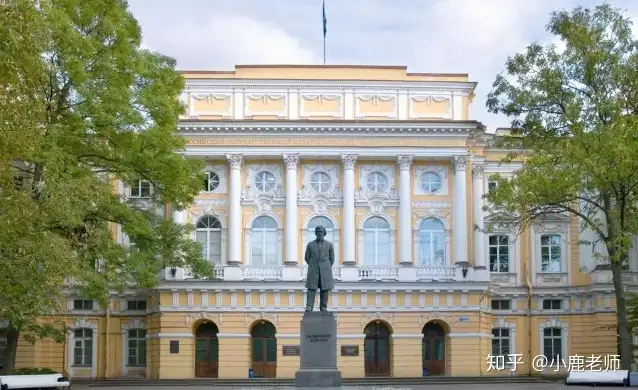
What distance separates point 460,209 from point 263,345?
11257 millimetres

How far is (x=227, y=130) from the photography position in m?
53.7

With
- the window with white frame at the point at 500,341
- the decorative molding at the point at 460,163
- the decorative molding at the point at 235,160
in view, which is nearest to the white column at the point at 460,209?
the decorative molding at the point at 460,163

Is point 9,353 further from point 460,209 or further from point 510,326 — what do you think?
point 510,326

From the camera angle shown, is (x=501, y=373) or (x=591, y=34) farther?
(x=501, y=373)

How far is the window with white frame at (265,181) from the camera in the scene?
55062 millimetres

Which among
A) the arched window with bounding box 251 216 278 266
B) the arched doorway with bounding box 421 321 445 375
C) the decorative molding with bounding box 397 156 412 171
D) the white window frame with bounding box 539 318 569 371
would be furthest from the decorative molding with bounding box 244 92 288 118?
the white window frame with bounding box 539 318 569 371

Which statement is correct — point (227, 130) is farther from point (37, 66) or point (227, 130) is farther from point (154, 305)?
point (37, 66)

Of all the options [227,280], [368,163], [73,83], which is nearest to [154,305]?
[227,280]

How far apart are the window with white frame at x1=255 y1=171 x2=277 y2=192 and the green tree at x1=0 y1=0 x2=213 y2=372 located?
14.1 meters

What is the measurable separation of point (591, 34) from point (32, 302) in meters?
21.3

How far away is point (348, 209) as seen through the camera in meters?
54.5

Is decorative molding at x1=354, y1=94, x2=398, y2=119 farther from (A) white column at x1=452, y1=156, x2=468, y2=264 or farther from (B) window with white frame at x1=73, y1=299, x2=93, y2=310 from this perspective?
(B) window with white frame at x1=73, y1=299, x2=93, y2=310

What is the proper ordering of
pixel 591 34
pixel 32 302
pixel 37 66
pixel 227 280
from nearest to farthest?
pixel 37 66 → pixel 32 302 → pixel 591 34 → pixel 227 280

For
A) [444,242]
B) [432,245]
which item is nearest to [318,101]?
[432,245]
